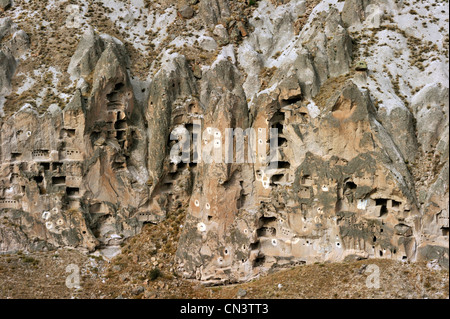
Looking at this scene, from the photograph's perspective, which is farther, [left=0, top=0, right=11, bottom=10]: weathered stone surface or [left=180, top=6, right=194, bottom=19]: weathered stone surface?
[left=0, top=0, right=11, bottom=10]: weathered stone surface

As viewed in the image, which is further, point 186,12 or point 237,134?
point 186,12

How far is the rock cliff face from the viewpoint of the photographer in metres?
45.0

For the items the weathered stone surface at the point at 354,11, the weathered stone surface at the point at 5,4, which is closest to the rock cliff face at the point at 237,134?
the weathered stone surface at the point at 354,11

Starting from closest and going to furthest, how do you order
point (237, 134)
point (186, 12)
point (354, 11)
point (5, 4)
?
point (237, 134)
point (354, 11)
point (186, 12)
point (5, 4)

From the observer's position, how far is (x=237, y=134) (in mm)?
48219

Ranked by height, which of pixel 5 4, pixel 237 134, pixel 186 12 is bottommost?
pixel 237 134

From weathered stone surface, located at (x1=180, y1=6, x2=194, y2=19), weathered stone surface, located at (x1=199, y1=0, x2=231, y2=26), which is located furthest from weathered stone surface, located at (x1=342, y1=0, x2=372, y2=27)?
weathered stone surface, located at (x1=180, y1=6, x2=194, y2=19)

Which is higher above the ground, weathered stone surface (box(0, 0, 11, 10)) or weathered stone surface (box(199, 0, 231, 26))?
weathered stone surface (box(0, 0, 11, 10))

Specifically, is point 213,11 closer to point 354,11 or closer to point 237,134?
point 354,11

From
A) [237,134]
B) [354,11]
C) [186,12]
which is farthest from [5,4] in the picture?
[354,11]

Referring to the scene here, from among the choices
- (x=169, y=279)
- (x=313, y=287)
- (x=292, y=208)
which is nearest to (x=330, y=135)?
(x=292, y=208)

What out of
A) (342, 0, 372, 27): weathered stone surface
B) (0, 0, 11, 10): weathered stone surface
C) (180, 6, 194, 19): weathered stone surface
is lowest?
(342, 0, 372, 27): weathered stone surface

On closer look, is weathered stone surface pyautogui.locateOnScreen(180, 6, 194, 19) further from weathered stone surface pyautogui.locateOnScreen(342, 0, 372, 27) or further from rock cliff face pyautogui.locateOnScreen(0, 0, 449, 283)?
weathered stone surface pyautogui.locateOnScreen(342, 0, 372, 27)

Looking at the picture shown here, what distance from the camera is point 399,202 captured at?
144 feet
